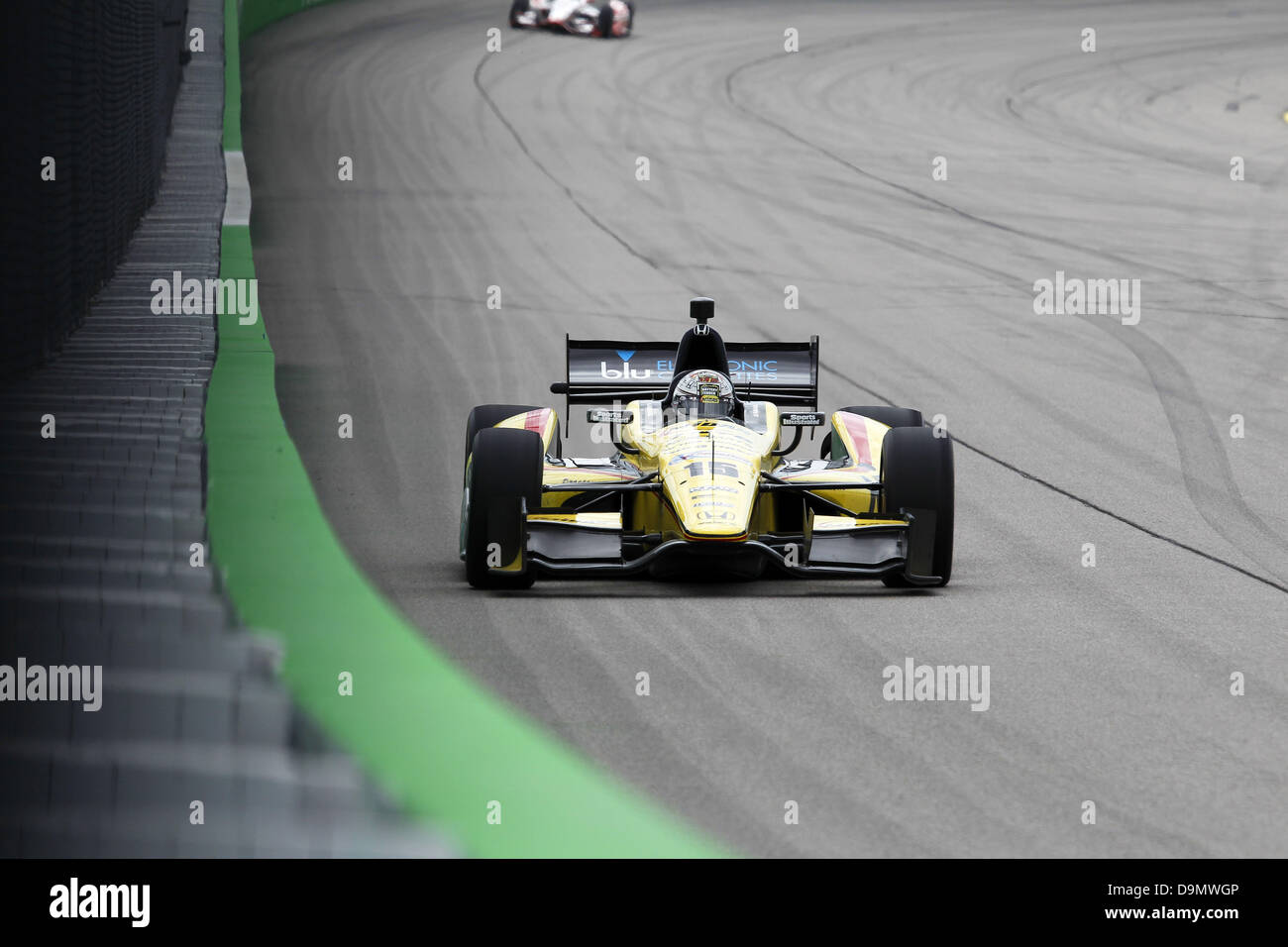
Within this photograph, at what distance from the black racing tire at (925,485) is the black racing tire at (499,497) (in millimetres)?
1687

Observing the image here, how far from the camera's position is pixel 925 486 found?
29.7 ft

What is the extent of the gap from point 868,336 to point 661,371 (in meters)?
7.72

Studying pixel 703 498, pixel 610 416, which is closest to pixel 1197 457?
pixel 610 416

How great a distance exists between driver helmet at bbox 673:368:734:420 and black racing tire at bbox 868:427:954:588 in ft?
3.68

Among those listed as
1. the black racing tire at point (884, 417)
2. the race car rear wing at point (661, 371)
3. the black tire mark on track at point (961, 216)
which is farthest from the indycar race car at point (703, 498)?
the black tire mark on track at point (961, 216)

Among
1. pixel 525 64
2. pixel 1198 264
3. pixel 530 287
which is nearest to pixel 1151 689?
pixel 530 287

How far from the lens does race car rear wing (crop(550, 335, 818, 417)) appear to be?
1059 cm

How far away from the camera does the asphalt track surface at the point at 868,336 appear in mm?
6484

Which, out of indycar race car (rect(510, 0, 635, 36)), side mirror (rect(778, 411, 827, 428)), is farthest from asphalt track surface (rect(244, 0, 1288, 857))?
side mirror (rect(778, 411, 827, 428))

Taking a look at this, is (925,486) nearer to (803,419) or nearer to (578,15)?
(803,419)

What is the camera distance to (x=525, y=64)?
34656 mm

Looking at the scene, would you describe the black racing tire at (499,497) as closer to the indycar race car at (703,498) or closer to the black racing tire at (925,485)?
the indycar race car at (703,498)
